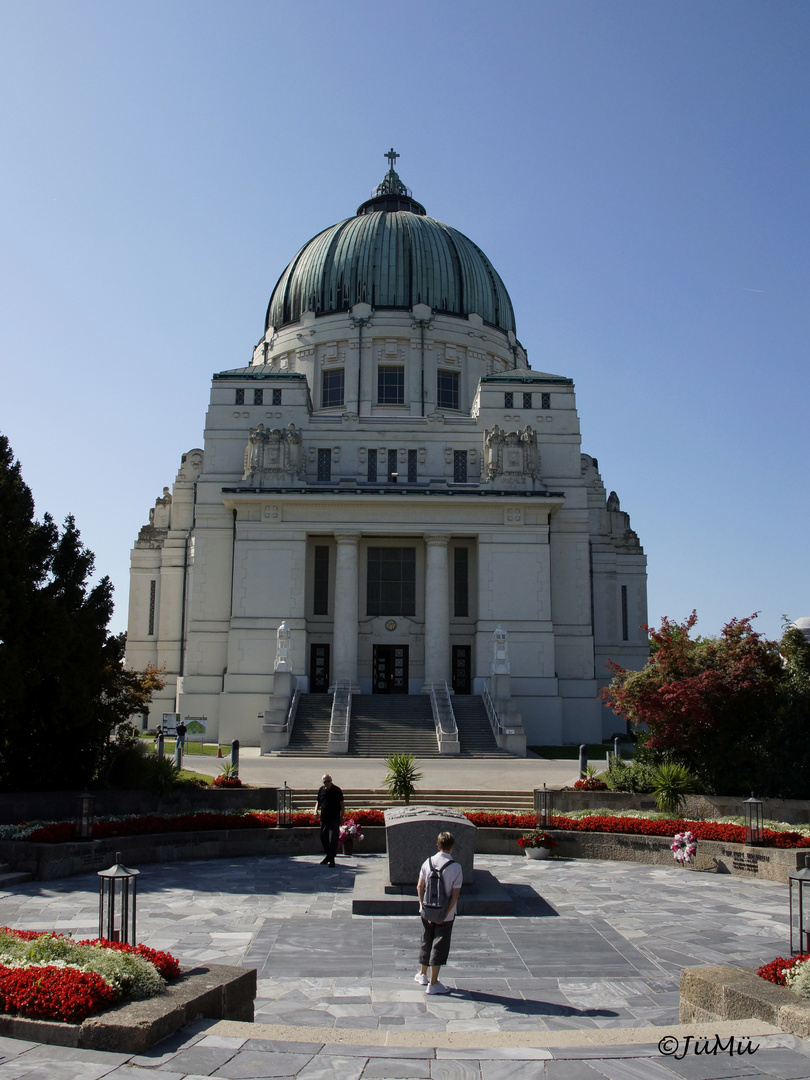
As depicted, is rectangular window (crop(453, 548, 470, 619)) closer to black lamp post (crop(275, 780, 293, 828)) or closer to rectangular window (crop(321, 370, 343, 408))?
rectangular window (crop(321, 370, 343, 408))

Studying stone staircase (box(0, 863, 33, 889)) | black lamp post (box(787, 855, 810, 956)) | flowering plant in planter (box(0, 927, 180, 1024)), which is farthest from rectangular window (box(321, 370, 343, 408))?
flowering plant in planter (box(0, 927, 180, 1024))

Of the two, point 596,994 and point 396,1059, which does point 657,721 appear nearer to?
point 596,994

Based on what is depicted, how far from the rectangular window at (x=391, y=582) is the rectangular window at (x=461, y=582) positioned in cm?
212

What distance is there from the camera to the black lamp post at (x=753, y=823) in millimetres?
18125

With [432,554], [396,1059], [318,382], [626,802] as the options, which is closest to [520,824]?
[626,802]

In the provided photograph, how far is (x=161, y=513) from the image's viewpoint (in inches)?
2288

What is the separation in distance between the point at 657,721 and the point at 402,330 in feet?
117

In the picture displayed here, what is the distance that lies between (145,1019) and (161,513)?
52.7 metres

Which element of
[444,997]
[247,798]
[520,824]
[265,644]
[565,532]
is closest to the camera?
[444,997]

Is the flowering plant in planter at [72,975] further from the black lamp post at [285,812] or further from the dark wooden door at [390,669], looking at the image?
the dark wooden door at [390,669]

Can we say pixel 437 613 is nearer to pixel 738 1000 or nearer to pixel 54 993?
pixel 738 1000

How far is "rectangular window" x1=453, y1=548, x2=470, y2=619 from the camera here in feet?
155

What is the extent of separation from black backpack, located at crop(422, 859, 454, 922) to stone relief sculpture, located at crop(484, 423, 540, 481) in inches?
1490

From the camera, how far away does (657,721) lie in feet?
82.1
